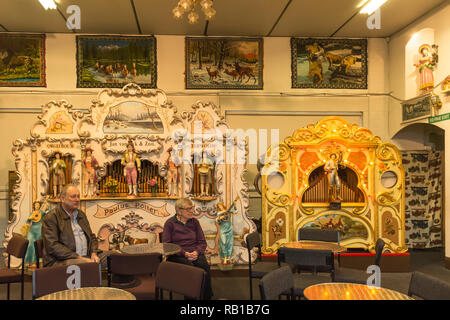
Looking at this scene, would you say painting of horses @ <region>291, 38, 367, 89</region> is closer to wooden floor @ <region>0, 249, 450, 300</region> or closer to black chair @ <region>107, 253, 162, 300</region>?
wooden floor @ <region>0, 249, 450, 300</region>

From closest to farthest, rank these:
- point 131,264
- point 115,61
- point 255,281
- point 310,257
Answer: point 131,264 → point 310,257 → point 255,281 → point 115,61

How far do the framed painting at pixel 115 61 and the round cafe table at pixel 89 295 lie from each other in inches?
231

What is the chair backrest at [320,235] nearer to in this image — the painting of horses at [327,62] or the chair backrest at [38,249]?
the chair backrest at [38,249]

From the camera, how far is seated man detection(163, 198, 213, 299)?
14.3ft

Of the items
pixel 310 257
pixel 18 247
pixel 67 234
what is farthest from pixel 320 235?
pixel 18 247

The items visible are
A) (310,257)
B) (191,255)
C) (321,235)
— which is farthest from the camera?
(321,235)

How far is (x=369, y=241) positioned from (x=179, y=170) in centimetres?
341

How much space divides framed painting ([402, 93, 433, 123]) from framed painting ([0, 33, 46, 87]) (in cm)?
788

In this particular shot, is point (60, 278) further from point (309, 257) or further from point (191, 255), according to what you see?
point (309, 257)

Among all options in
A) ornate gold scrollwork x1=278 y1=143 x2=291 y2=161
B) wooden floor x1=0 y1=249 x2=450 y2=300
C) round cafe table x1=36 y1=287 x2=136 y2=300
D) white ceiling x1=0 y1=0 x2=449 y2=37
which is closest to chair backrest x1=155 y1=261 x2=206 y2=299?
round cafe table x1=36 y1=287 x2=136 y2=300

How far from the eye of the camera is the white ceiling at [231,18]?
6543 mm

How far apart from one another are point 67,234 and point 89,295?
1.44 m

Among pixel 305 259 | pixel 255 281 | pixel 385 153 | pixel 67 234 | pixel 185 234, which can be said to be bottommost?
pixel 255 281

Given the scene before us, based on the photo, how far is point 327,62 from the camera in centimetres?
824
